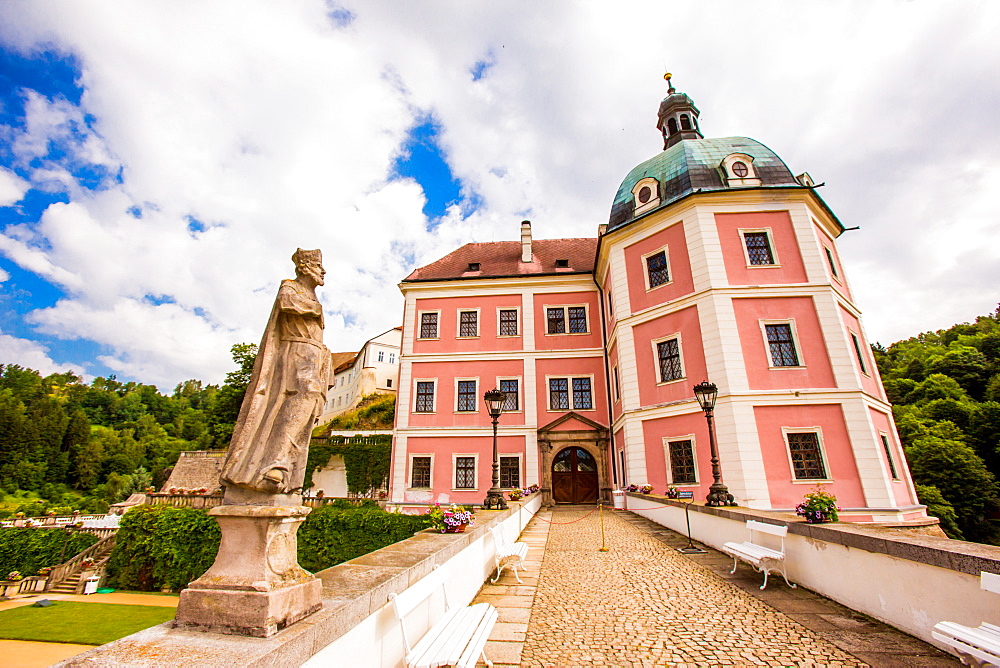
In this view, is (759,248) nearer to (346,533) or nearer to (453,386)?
(453,386)

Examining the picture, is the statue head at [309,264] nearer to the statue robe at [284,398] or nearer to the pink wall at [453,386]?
the statue robe at [284,398]

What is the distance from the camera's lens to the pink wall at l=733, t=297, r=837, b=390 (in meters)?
14.1

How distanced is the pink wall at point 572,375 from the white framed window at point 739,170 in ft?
30.5

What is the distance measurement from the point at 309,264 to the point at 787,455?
1486 centimetres

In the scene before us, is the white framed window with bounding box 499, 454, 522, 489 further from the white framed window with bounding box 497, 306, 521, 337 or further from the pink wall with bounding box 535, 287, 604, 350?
the white framed window with bounding box 497, 306, 521, 337

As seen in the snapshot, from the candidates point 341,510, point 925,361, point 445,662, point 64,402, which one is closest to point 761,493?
point 445,662

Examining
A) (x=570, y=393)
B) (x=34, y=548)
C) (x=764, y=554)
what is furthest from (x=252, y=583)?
(x=34, y=548)

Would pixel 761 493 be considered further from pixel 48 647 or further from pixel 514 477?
pixel 48 647

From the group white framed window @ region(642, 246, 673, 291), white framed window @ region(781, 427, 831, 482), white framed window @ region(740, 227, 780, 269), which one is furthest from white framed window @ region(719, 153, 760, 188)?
white framed window @ region(781, 427, 831, 482)

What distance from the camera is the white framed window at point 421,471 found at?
20391 mm

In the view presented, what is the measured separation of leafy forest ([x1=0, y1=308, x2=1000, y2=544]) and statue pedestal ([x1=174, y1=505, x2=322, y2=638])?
34752 mm

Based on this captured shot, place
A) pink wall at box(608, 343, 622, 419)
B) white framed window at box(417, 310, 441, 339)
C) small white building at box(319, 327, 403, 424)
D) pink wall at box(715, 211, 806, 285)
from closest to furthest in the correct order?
1. pink wall at box(715, 211, 806, 285)
2. pink wall at box(608, 343, 622, 419)
3. white framed window at box(417, 310, 441, 339)
4. small white building at box(319, 327, 403, 424)

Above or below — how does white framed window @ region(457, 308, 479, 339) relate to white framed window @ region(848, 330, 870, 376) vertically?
above

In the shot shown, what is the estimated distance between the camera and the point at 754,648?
13.4 ft
